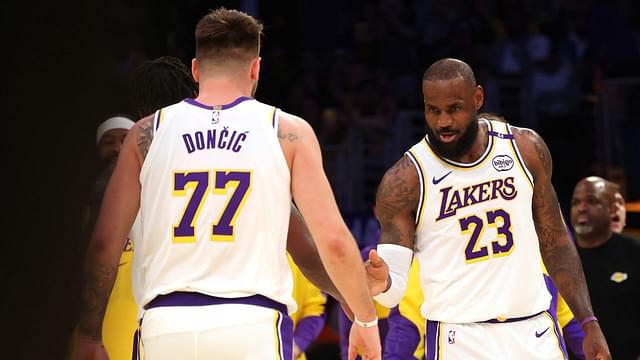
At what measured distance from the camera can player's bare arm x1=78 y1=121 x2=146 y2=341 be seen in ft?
11.3

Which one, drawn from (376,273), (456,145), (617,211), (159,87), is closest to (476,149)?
(456,145)

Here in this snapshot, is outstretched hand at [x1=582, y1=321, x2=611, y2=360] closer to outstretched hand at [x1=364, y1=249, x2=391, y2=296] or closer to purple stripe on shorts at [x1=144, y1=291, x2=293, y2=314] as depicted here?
outstretched hand at [x1=364, y1=249, x2=391, y2=296]

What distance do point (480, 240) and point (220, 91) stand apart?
5.48 ft

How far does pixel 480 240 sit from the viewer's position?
466cm

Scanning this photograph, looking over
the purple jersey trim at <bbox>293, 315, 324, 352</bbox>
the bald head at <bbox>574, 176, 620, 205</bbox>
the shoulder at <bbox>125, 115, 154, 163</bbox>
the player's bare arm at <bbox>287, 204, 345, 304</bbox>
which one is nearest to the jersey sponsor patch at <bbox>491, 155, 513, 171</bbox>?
the player's bare arm at <bbox>287, 204, 345, 304</bbox>

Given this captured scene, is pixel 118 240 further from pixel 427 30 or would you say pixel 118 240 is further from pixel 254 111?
pixel 427 30

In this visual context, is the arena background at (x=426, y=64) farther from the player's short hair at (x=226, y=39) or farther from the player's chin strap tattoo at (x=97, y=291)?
the player's chin strap tattoo at (x=97, y=291)

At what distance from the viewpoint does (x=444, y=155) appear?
4.80 meters

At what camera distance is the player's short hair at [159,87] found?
14.6 feet

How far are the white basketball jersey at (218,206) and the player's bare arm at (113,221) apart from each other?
0.06 metres

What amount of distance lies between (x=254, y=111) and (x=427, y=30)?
10523 millimetres

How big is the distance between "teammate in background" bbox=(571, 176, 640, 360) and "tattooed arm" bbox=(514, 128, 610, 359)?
7.47 ft

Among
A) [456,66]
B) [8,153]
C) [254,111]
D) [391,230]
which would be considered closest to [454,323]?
[391,230]

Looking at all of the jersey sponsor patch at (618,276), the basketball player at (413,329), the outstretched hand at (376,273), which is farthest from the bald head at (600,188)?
the outstretched hand at (376,273)
